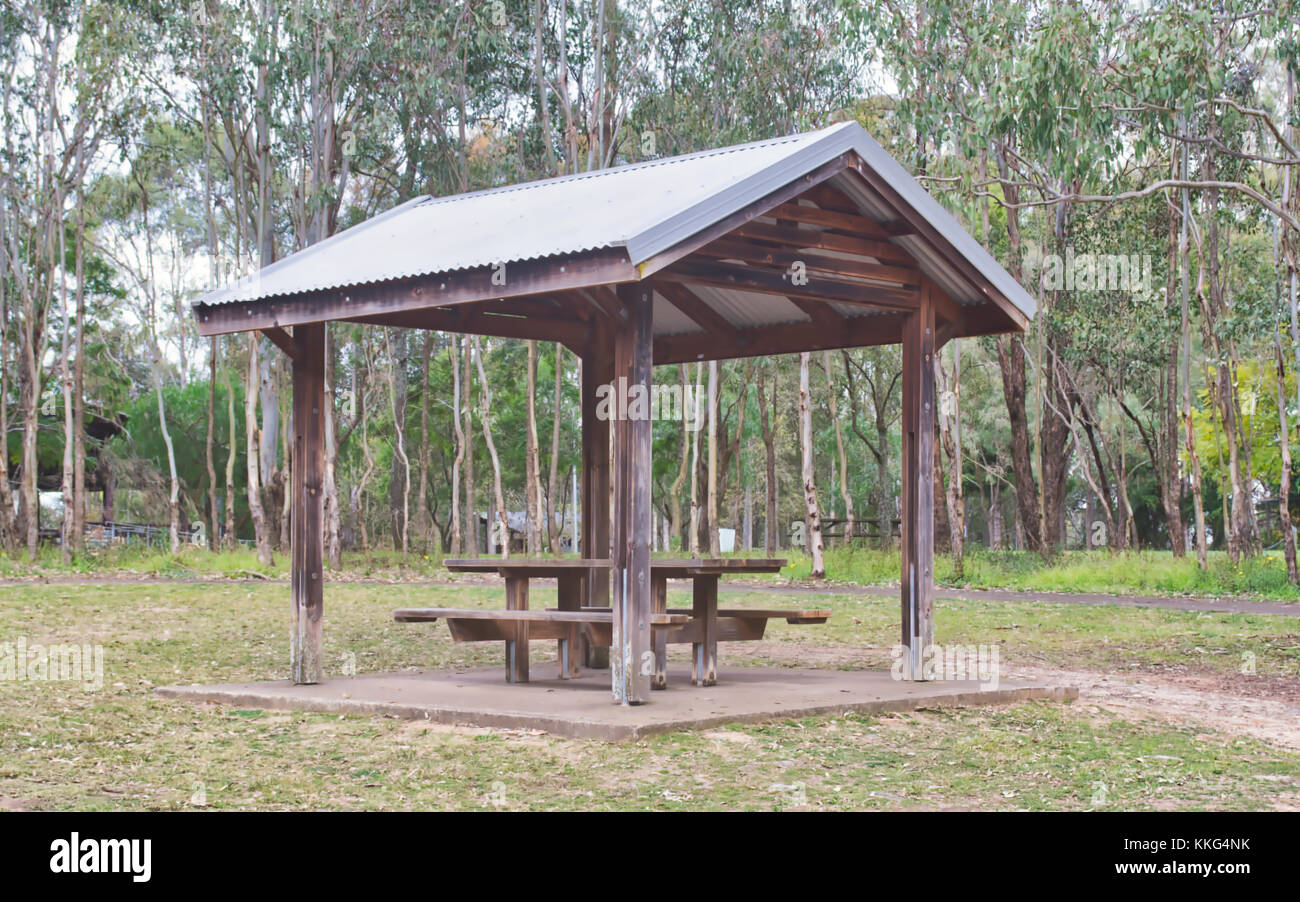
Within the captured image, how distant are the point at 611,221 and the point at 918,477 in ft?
10.4

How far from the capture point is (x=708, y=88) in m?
Answer: 33.9

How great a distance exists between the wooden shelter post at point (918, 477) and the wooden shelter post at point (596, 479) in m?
2.60

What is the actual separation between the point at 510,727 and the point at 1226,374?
86.0 ft

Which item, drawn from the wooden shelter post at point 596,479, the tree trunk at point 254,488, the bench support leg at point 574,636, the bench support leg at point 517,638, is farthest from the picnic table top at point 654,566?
the tree trunk at point 254,488

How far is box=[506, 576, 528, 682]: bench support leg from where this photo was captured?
10.5 meters

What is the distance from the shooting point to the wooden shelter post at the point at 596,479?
1229 centimetres

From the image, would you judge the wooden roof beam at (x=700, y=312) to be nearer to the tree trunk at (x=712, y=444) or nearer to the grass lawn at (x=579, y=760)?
the grass lawn at (x=579, y=760)

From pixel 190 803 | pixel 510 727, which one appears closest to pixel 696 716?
pixel 510 727

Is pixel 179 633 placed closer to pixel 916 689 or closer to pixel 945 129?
pixel 916 689

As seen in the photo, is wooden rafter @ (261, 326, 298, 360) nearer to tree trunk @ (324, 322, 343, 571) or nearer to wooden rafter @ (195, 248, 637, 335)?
wooden rafter @ (195, 248, 637, 335)

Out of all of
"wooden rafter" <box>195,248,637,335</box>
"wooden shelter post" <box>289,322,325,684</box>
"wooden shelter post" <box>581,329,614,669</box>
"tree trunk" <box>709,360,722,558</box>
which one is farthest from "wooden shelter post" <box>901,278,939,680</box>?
"tree trunk" <box>709,360,722,558</box>

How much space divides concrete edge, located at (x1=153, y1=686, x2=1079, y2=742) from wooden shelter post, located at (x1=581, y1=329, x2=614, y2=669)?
3.03m

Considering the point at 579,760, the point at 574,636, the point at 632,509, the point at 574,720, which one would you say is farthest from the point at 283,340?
the point at 579,760

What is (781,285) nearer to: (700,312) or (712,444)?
(700,312)
